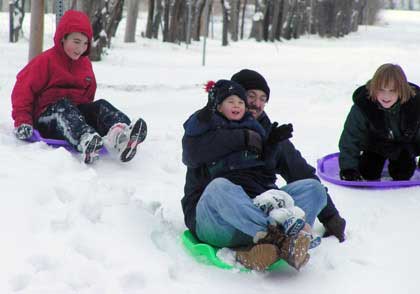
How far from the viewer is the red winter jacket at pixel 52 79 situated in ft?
14.2

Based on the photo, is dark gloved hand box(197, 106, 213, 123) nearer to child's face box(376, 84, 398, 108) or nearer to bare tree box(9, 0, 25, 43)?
child's face box(376, 84, 398, 108)

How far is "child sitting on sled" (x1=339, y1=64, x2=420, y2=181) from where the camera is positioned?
4.05m

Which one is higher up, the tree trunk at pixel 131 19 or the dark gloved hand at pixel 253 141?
the tree trunk at pixel 131 19

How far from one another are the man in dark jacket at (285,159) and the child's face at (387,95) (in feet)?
3.44

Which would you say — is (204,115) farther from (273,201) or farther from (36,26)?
(36,26)

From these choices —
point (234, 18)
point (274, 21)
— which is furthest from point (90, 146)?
point (274, 21)

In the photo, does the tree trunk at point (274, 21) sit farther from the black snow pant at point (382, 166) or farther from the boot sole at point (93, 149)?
the boot sole at point (93, 149)

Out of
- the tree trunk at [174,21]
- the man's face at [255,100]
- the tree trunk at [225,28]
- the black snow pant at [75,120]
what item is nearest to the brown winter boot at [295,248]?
the man's face at [255,100]

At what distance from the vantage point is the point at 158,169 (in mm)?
4289

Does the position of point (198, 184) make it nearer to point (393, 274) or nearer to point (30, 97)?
point (393, 274)

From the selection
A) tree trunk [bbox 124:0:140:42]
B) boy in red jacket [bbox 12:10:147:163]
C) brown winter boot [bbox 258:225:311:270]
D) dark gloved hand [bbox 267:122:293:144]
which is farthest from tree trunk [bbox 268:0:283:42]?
brown winter boot [bbox 258:225:311:270]

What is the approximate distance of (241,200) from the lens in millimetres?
2695

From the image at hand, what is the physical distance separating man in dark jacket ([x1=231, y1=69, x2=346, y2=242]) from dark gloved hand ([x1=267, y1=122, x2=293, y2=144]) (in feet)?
0.14

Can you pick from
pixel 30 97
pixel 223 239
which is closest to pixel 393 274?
pixel 223 239
